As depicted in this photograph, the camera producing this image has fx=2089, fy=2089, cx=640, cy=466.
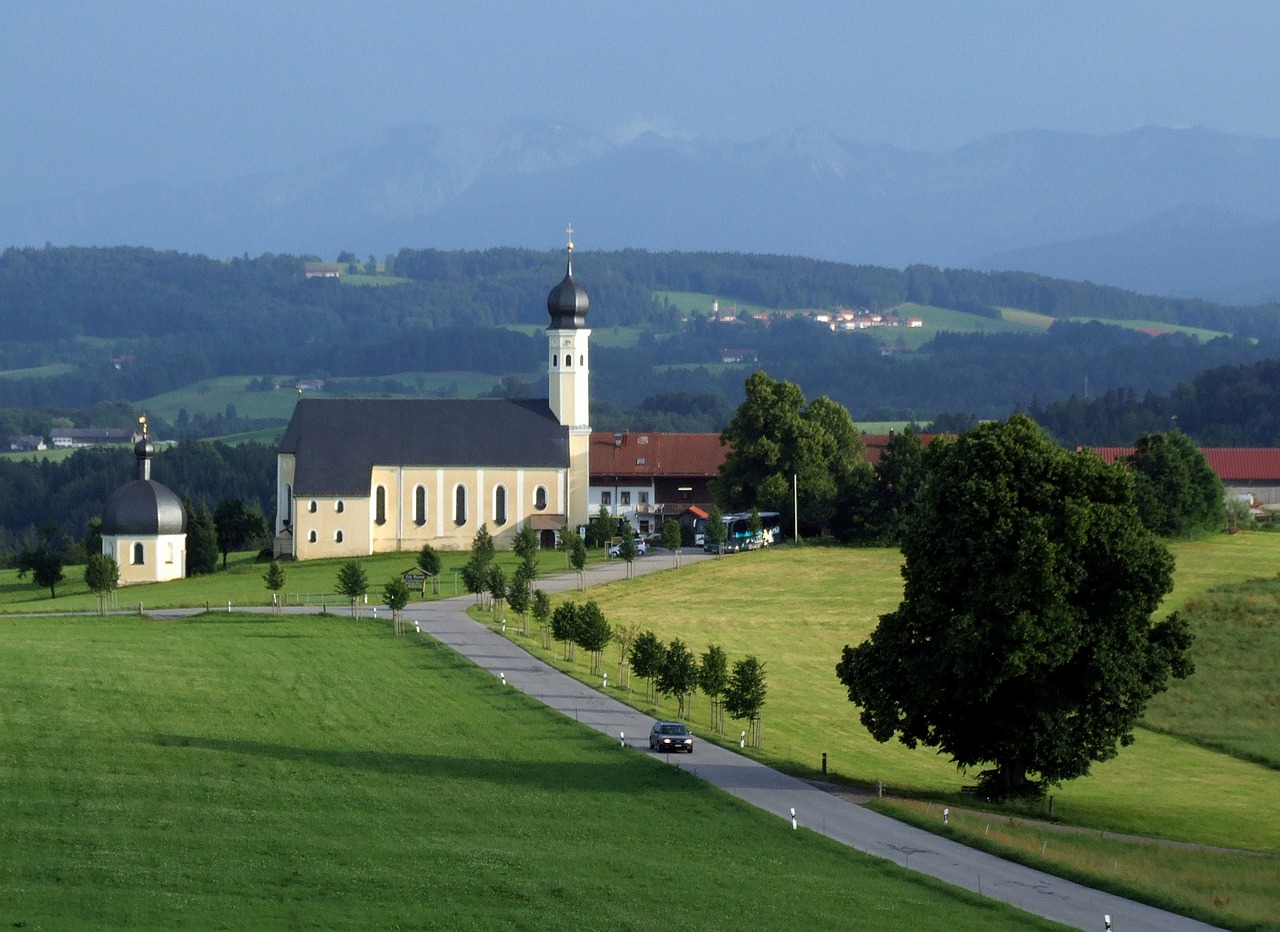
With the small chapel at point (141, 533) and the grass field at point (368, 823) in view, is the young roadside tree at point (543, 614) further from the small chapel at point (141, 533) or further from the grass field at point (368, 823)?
the small chapel at point (141, 533)

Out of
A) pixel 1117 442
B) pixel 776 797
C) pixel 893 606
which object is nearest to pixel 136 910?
pixel 776 797

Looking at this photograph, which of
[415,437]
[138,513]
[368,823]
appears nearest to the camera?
[368,823]

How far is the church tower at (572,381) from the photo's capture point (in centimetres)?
9281

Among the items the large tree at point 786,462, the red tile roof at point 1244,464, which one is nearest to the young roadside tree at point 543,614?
the large tree at point 786,462

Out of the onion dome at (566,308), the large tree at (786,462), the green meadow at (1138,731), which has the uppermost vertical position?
the onion dome at (566,308)

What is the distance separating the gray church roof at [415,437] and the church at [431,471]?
4cm

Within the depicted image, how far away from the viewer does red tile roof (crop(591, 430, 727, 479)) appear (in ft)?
327

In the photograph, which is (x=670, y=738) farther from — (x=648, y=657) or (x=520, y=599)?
(x=520, y=599)

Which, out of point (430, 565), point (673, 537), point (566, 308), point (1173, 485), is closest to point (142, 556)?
point (430, 565)

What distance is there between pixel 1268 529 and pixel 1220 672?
3997 cm

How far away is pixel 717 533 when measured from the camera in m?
82.6

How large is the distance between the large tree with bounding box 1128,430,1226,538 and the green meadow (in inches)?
61.0

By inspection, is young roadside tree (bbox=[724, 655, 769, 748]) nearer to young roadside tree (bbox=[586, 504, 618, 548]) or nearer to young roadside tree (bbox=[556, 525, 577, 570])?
young roadside tree (bbox=[556, 525, 577, 570])

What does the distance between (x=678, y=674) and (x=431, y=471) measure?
156ft
